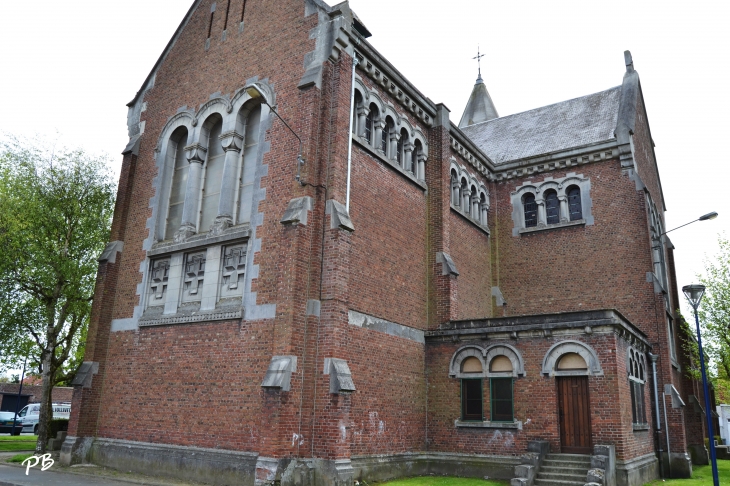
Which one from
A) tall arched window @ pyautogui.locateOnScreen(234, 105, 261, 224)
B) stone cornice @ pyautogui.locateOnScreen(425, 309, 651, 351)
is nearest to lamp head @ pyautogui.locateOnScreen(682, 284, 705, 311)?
stone cornice @ pyautogui.locateOnScreen(425, 309, 651, 351)

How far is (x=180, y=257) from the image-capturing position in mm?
17641

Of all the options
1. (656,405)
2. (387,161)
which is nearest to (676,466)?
(656,405)

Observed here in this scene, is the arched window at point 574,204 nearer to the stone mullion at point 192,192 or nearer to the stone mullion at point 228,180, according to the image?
the stone mullion at point 228,180

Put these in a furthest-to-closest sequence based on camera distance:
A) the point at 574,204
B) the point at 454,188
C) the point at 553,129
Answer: the point at 553,129 < the point at 574,204 < the point at 454,188

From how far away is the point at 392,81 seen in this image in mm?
19047

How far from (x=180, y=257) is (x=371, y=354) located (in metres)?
6.45

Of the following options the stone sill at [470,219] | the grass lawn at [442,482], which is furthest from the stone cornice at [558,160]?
the grass lawn at [442,482]

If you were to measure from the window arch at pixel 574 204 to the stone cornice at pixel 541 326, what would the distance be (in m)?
6.72

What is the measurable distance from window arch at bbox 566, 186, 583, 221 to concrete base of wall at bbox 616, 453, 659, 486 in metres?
9.68

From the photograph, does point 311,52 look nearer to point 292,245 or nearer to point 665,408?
point 292,245

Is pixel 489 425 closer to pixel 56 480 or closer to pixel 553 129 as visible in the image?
pixel 56 480

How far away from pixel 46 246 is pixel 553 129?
2280 centimetres

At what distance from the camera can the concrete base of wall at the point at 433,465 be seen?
15.2 meters

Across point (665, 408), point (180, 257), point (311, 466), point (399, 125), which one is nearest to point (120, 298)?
point (180, 257)
